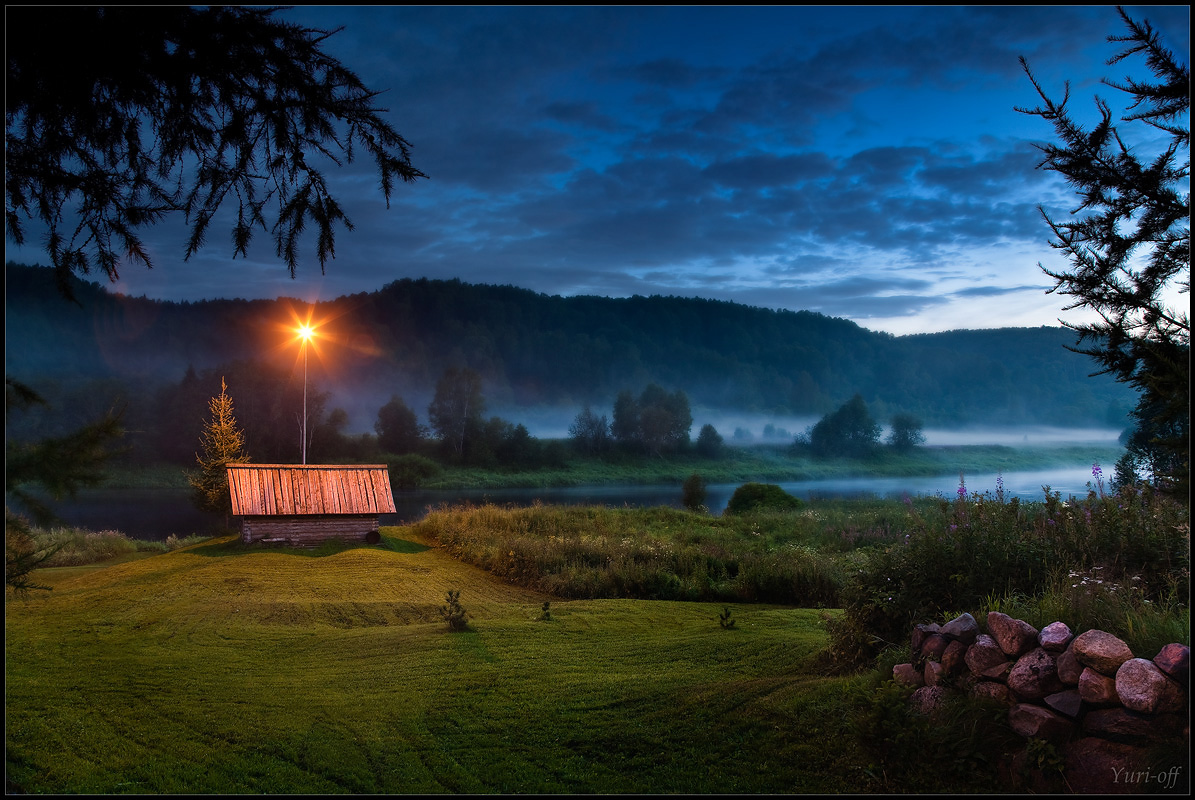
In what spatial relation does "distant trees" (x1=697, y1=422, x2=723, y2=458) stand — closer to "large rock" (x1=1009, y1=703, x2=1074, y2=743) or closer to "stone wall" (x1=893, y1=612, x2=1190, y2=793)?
"stone wall" (x1=893, y1=612, x2=1190, y2=793)

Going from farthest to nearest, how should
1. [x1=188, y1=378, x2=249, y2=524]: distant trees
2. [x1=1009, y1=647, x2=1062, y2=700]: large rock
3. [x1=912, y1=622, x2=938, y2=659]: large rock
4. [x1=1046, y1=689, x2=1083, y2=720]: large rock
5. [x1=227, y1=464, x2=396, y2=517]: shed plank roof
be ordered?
[x1=188, y1=378, x2=249, y2=524]: distant trees
[x1=227, y1=464, x2=396, y2=517]: shed plank roof
[x1=912, y1=622, x2=938, y2=659]: large rock
[x1=1009, y1=647, x2=1062, y2=700]: large rock
[x1=1046, y1=689, x2=1083, y2=720]: large rock

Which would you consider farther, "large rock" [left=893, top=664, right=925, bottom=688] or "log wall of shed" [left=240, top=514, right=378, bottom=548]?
"log wall of shed" [left=240, top=514, right=378, bottom=548]

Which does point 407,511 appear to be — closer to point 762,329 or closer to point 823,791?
point 823,791

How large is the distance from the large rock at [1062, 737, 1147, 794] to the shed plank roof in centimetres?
1482

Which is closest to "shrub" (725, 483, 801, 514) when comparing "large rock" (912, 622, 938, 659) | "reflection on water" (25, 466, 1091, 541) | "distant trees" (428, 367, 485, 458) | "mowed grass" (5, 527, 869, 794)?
"reflection on water" (25, 466, 1091, 541)

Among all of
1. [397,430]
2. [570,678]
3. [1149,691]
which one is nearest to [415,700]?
[570,678]

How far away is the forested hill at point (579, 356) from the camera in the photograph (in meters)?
95.7

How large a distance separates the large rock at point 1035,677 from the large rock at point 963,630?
1.54ft

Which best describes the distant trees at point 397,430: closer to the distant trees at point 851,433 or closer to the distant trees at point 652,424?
the distant trees at point 652,424

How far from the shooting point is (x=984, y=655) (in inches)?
169

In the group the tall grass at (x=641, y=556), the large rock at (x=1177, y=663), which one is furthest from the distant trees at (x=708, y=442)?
the large rock at (x=1177, y=663)

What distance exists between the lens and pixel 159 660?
7379 millimetres

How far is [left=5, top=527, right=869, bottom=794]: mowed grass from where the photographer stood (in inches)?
172

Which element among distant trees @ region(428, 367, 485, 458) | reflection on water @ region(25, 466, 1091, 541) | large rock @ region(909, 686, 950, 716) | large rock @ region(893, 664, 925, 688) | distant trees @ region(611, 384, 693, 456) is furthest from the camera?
distant trees @ region(611, 384, 693, 456)
